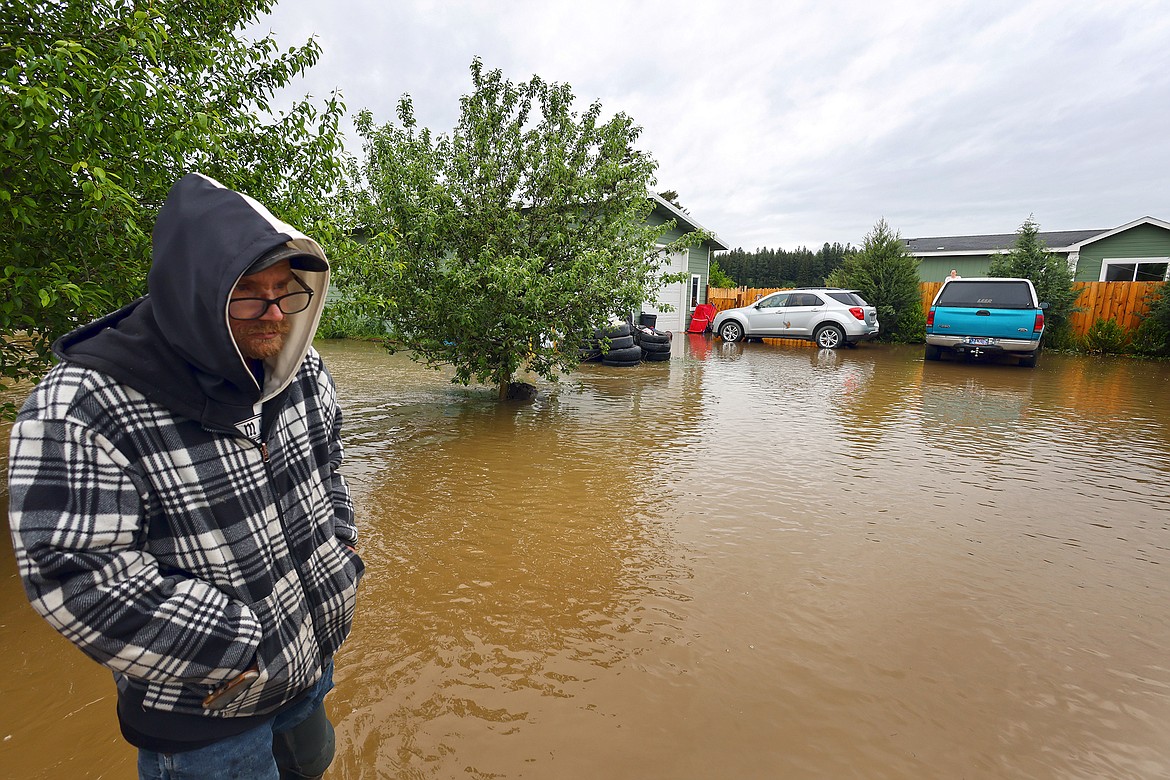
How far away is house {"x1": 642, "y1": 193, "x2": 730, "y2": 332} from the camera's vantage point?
877 inches

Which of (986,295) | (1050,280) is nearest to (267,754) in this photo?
(986,295)

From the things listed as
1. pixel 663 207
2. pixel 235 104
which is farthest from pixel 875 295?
pixel 235 104

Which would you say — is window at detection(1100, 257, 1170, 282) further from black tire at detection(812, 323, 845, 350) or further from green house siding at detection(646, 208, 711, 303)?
green house siding at detection(646, 208, 711, 303)

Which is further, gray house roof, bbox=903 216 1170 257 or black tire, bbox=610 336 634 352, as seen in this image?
gray house roof, bbox=903 216 1170 257

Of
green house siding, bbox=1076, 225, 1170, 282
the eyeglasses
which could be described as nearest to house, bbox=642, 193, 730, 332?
green house siding, bbox=1076, 225, 1170, 282

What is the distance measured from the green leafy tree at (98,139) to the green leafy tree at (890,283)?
19.6 meters

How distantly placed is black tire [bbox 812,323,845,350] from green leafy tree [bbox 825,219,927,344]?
9.65 ft

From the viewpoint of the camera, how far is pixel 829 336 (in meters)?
18.3

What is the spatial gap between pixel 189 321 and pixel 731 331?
2033cm

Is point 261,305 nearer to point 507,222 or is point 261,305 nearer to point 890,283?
point 507,222

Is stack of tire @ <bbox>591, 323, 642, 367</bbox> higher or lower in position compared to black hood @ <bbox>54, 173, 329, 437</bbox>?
lower

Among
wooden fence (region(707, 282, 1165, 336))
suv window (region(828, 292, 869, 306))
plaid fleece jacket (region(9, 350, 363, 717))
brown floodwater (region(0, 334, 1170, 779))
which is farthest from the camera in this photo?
suv window (region(828, 292, 869, 306))

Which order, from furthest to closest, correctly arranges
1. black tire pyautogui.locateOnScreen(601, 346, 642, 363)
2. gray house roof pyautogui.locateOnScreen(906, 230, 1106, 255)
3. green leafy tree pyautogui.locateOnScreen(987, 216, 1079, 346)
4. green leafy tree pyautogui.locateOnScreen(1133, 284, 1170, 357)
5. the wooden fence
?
gray house roof pyautogui.locateOnScreen(906, 230, 1106, 255) < green leafy tree pyautogui.locateOnScreen(987, 216, 1079, 346) < the wooden fence < green leafy tree pyautogui.locateOnScreen(1133, 284, 1170, 357) < black tire pyautogui.locateOnScreen(601, 346, 642, 363)

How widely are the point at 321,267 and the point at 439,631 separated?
2250mm
